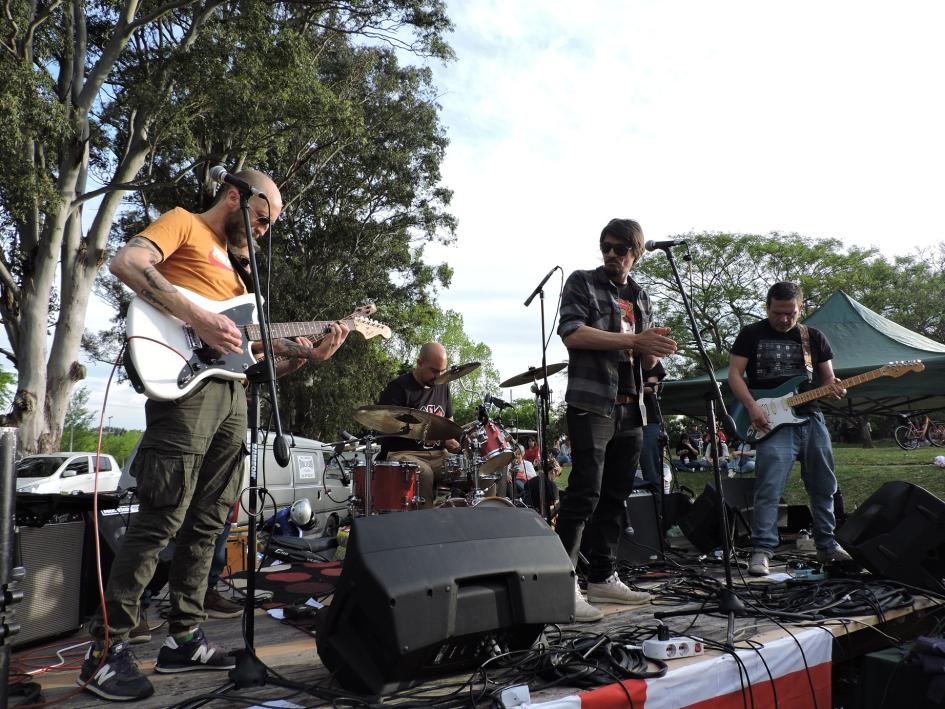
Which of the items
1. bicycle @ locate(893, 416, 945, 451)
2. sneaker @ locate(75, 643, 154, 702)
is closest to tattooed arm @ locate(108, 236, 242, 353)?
sneaker @ locate(75, 643, 154, 702)

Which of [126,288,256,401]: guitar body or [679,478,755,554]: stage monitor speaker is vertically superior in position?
[126,288,256,401]: guitar body

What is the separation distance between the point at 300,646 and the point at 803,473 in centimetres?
364

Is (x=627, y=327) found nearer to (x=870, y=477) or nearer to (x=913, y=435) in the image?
(x=870, y=477)

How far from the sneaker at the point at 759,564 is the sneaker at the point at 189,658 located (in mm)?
3252

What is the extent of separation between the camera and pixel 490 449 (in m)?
6.23

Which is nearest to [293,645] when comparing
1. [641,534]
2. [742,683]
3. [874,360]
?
[742,683]

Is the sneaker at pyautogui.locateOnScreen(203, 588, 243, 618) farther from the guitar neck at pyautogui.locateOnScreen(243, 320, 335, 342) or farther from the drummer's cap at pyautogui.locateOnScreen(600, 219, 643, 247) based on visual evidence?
the drummer's cap at pyautogui.locateOnScreen(600, 219, 643, 247)

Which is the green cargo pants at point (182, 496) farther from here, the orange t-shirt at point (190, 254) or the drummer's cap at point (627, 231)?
the drummer's cap at point (627, 231)

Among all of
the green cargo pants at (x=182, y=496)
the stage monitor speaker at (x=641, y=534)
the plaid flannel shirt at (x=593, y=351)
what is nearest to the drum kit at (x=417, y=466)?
the stage monitor speaker at (x=641, y=534)

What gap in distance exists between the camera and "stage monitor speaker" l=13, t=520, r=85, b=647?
118 inches

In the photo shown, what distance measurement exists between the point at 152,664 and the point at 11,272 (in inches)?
535

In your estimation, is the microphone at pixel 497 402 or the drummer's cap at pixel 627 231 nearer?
the drummer's cap at pixel 627 231

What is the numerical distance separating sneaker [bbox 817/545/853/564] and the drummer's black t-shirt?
3.20m

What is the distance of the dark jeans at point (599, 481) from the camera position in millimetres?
3215
